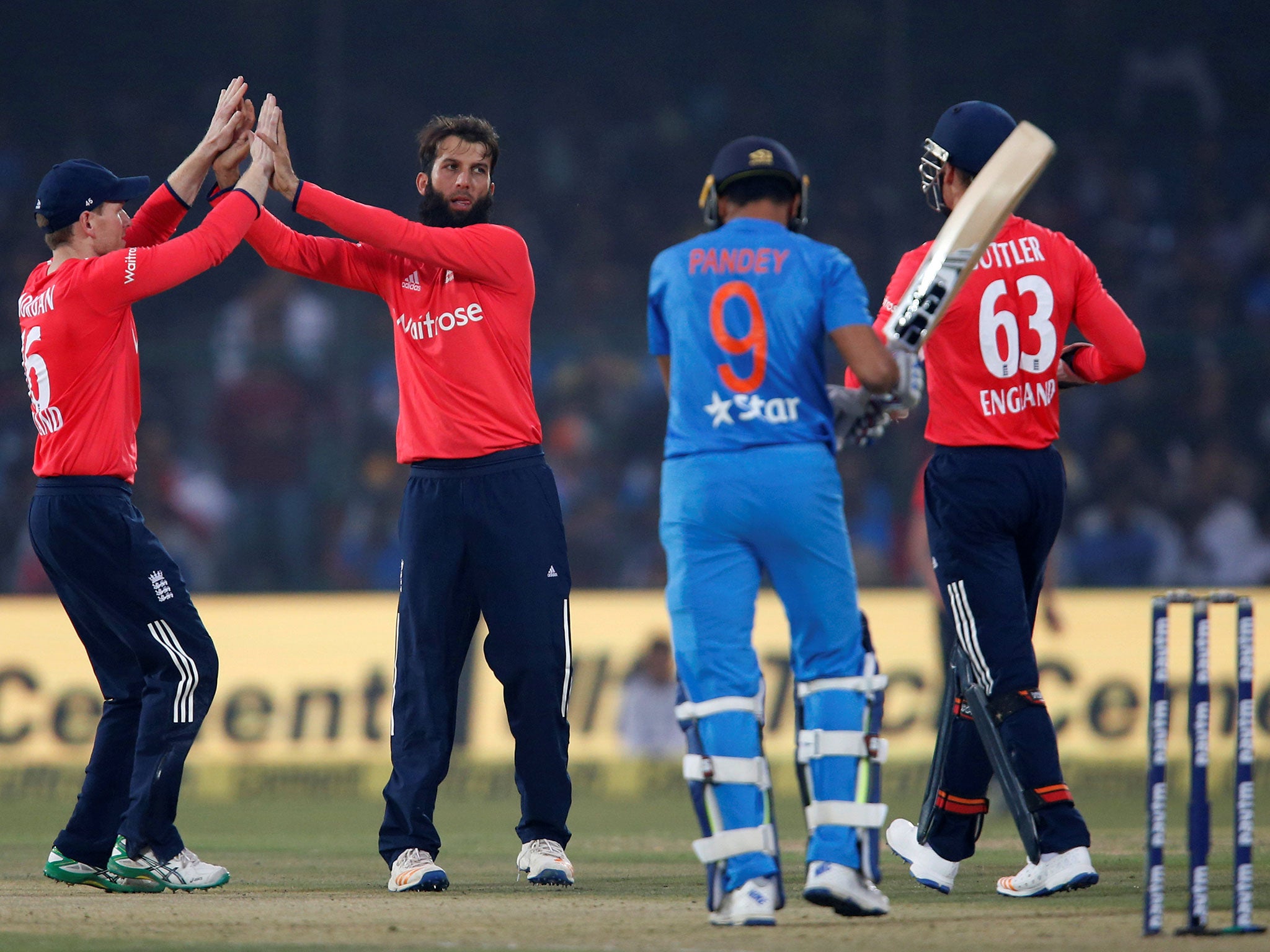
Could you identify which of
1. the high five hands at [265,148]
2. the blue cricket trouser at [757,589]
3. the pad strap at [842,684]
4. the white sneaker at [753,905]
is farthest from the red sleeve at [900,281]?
the high five hands at [265,148]

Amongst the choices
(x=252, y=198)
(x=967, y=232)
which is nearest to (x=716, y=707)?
(x=967, y=232)

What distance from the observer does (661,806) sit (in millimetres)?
8891

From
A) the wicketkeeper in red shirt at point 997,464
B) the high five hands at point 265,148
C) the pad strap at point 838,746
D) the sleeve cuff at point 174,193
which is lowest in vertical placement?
the pad strap at point 838,746

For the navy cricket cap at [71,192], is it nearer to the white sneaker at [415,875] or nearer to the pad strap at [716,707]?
the white sneaker at [415,875]

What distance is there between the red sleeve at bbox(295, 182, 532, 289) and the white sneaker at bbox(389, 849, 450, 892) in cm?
189

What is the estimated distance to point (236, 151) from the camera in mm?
5555

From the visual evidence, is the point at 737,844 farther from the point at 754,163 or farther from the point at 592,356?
the point at 592,356

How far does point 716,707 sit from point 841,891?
0.56m

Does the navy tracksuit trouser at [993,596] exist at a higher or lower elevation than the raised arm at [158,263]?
lower

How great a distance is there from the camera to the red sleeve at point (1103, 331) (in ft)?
16.7

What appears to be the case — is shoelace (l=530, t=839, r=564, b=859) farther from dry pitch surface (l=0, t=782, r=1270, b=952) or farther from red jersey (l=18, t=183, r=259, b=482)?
red jersey (l=18, t=183, r=259, b=482)

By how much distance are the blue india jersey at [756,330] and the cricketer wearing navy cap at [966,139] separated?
1107mm

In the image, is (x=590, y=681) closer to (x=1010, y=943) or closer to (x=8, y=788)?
(x=8, y=788)

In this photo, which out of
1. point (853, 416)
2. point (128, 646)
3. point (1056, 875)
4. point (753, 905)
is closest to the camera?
point (753, 905)
